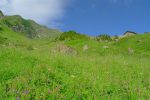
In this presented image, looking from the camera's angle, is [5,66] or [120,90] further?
[5,66]

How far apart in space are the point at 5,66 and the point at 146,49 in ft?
77.3

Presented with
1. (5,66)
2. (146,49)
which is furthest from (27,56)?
(146,49)

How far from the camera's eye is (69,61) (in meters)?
11.7

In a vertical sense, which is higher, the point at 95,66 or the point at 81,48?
the point at 81,48

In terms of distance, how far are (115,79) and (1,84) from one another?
3803 mm

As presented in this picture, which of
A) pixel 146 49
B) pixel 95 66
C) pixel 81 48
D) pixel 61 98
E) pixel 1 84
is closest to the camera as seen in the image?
pixel 61 98

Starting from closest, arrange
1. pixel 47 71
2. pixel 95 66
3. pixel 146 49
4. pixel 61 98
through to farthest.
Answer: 1. pixel 61 98
2. pixel 47 71
3. pixel 95 66
4. pixel 146 49

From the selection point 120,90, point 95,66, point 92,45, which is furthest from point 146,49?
point 120,90

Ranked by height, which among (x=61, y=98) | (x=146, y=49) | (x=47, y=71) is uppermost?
(x=146, y=49)

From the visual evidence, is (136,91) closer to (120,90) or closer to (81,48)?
(120,90)

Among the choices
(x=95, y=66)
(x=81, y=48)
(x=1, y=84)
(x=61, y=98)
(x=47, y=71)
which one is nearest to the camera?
(x=61, y=98)

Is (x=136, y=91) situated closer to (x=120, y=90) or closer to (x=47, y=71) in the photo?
(x=120, y=90)

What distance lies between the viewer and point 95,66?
11320 mm

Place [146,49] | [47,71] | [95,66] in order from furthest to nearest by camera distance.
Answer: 1. [146,49]
2. [95,66]
3. [47,71]
